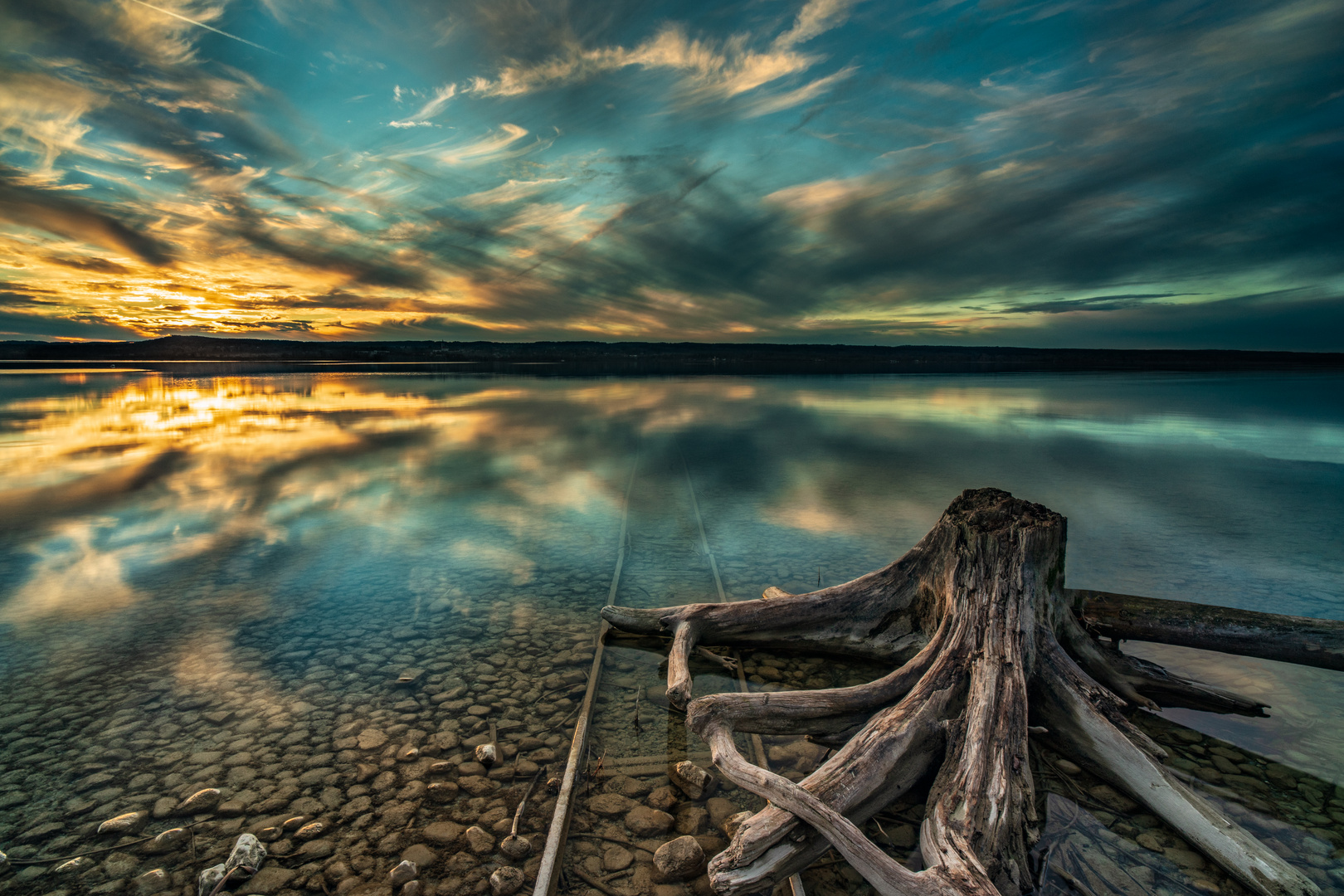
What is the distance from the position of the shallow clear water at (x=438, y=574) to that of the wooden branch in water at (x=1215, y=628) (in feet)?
1.60

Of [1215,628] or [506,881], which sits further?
[1215,628]

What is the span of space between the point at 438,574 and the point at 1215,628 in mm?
7710

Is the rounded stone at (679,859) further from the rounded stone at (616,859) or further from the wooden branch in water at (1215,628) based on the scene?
the wooden branch in water at (1215,628)

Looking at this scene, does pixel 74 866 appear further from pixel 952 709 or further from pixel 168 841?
pixel 952 709

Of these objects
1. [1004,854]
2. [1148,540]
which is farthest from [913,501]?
[1004,854]

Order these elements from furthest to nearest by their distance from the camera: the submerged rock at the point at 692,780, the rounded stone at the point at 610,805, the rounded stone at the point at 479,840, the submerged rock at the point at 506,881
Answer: the submerged rock at the point at 692,780, the rounded stone at the point at 610,805, the rounded stone at the point at 479,840, the submerged rock at the point at 506,881

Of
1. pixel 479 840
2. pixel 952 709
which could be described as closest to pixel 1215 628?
pixel 952 709

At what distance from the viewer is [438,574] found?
7.63 metres

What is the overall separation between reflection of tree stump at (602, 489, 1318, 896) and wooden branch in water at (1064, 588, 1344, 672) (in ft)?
1.02

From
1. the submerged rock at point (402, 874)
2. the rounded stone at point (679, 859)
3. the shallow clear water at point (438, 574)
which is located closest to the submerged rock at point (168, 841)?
the shallow clear water at point (438, 574)

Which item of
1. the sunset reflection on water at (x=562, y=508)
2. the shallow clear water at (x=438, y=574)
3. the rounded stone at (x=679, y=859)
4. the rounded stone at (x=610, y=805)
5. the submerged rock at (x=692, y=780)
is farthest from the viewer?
the sunset reflection on water at (x=562, y=508)

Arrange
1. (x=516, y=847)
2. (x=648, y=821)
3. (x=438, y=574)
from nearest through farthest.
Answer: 1. (x=516, y=847)
2. (x=648, y=821)
3. (x=438, y=574)

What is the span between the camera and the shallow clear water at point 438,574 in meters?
4.04

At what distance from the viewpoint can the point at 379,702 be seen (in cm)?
473
